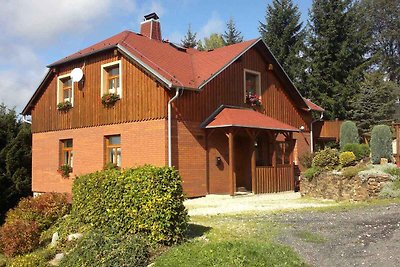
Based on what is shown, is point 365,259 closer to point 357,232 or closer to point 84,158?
point 357,232

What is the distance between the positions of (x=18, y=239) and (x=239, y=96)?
40.6 ft

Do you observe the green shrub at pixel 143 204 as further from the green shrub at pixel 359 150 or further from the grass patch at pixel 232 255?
the green shrub at pixel 359 150

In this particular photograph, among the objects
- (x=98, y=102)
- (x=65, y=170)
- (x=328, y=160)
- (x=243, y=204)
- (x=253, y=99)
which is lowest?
(x=243, y=204)

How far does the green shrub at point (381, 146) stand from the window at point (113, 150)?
400 inches

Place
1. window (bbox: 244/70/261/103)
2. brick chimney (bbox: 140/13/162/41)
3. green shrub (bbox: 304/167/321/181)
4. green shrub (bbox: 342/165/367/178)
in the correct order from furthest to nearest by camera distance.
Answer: brick chimney (bbox: 140/13/162/41), window (bbox: 244/70/261/103), green shrub (bbox: 304/167/321/181), green shrub (bbox: 342/165/367/178)

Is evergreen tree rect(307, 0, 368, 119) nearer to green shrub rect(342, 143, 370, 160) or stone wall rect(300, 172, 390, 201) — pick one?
green shrub rect(342, 143, 370, 160)

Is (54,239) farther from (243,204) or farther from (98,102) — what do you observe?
(98,102)

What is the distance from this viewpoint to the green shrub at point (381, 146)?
1588cm

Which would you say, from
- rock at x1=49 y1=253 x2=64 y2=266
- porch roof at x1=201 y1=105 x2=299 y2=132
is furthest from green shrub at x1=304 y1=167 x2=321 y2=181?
rock at x1=49 y1=253 x2=64 y2=266

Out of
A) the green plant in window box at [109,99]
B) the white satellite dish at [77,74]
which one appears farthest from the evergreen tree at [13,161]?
the green plant in window box at [109,99]

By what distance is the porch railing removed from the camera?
1791 centimetres

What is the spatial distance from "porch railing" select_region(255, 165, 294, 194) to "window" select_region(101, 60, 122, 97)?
23.2 ft

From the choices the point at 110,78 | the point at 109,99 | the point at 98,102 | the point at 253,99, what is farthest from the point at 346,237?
the point at 98,102

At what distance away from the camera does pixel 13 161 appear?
2461 centimetres
